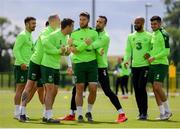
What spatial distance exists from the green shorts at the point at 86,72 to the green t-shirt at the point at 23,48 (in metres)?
1.38

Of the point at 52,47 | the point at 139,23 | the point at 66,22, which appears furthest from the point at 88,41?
the point at 139,23

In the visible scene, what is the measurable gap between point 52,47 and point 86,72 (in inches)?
40.5

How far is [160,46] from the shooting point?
537 inches

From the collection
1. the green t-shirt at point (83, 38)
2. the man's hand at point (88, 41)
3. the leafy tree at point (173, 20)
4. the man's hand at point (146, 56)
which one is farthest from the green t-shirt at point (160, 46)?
the leafy tree at point (173, 20)

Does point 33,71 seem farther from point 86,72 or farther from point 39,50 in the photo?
point 86,72

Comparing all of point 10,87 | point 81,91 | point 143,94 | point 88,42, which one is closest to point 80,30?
point 88,42

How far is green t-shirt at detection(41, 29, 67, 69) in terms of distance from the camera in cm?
1238

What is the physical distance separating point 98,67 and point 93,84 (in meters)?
0.41

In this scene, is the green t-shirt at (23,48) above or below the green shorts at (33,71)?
above

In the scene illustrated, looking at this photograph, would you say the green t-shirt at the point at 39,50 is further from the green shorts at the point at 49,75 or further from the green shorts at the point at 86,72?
the green shorts at the point at 86,72

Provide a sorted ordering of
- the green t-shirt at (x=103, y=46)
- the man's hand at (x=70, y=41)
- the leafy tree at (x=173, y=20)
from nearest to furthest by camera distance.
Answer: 1. the man's hand at (x=70, y=41)
2. the green t-shirt at (x=103, y=46)
3. the leafy tree at (x=173, y=20)

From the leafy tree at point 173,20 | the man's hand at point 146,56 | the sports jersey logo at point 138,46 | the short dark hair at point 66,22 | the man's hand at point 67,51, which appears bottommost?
the man's hand at point 146,56

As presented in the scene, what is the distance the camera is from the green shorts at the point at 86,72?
12.9m

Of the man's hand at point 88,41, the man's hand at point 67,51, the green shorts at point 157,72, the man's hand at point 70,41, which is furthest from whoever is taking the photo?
the green shorts at point 157,72
